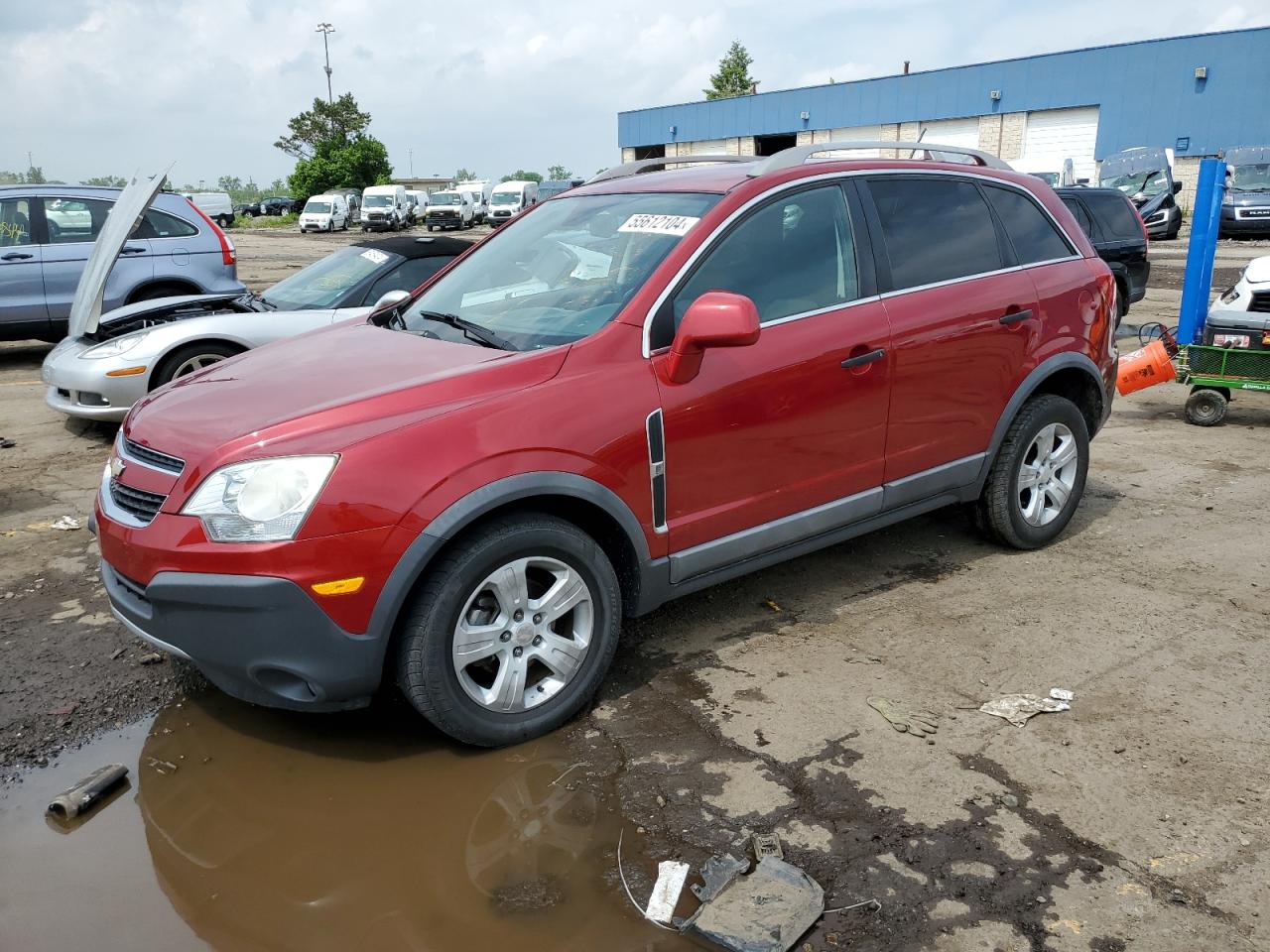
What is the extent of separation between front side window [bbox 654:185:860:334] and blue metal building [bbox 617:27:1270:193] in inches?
1443

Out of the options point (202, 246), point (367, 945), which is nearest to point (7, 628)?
point (367, 945)

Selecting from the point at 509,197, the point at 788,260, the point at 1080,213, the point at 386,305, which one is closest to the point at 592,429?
the point at 788,260

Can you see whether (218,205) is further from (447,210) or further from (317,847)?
(317,847)

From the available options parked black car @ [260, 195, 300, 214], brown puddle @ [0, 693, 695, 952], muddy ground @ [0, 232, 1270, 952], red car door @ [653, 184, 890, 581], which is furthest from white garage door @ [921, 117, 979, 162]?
parked black car @ [260, 195, 300, 214]

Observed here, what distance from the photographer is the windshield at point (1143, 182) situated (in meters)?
24.5

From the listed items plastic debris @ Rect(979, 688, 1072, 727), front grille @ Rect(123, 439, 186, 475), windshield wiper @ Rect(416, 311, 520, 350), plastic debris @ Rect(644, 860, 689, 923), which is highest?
windshield wiper @ Rect(416, 311, 520, 350)

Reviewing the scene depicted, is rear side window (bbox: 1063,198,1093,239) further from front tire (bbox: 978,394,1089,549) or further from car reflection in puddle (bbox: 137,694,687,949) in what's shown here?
car reflection in puddle (bbox: 137,694,687,949)

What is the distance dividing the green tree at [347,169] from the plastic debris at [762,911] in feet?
202

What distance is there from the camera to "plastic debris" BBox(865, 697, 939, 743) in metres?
3.34

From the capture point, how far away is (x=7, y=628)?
4.18 meters

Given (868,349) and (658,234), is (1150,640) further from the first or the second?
(658,234)

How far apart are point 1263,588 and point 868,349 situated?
2.13 metres

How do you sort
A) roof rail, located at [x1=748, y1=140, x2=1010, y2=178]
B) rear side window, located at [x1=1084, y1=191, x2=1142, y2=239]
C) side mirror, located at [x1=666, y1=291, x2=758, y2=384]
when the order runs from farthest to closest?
rear side window, located at [x1=1084, y1=191, x2=1142, y2=239], roof rail, located at [x1=748, y1=140, x2=1010, y2=178], side mirror, located at [x1=666, y1=291, x2=758, y2=384]

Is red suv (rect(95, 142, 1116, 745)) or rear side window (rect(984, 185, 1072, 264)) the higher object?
rear side window (rect(984, 185, 1072, 264))
